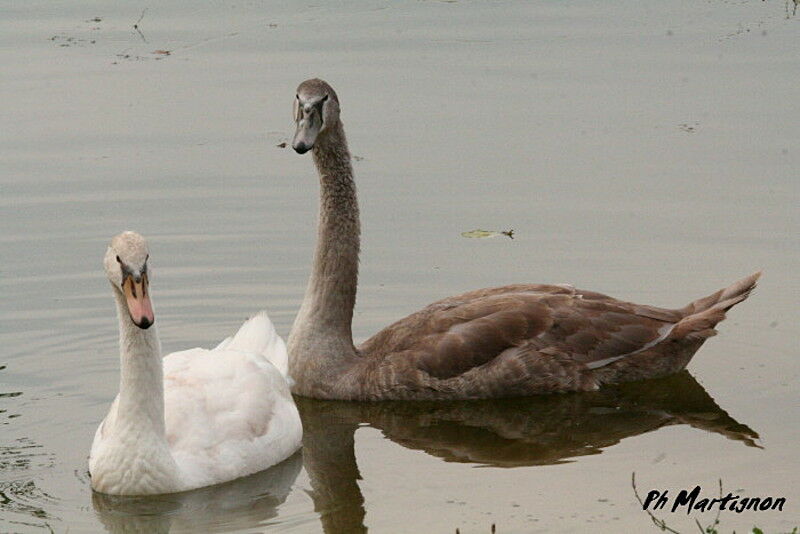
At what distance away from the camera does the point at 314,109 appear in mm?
11641

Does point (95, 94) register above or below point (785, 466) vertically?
above

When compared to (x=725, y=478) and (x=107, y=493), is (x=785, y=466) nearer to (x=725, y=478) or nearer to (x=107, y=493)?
(x=725, y=478)

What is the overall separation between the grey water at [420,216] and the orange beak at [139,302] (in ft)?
3.91

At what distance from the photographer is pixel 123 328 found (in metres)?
9.84

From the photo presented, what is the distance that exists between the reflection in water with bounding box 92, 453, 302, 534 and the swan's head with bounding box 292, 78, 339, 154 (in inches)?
100

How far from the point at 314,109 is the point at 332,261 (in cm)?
111

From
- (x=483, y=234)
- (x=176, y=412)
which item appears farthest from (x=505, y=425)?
(x=483, y=234)

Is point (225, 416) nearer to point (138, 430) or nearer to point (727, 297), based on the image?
point (138, 430)

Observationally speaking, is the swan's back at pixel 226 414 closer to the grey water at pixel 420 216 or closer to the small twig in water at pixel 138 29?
the grey water at pixel 420 216

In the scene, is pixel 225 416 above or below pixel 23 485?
above

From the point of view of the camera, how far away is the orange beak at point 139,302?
8961mm

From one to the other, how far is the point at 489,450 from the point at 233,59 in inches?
367

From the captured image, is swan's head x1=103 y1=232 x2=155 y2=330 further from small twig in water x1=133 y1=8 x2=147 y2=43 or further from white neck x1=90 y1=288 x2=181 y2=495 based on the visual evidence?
small twig in water x1=133 y1=8 x2=147 y2=43

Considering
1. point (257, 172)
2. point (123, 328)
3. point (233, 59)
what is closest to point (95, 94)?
point (233, 59)
